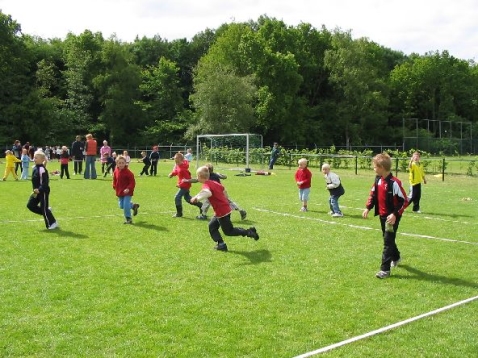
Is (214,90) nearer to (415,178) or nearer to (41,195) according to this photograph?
(415,178)

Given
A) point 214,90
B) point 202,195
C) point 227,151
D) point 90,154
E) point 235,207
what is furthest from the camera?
point 214,90

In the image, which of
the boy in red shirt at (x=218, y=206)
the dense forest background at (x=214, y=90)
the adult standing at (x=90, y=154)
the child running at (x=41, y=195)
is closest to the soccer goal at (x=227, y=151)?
the dense forest background at (x=214, y=90)

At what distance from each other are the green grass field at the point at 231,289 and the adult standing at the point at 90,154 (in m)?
12.3

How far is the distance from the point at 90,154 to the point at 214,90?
91.3 ft

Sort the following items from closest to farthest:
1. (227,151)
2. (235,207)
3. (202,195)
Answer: (202,195)
(235,207)
(227,151)

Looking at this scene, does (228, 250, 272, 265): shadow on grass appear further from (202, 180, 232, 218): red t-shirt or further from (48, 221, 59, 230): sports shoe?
(48, 221, 59, 230): sports shoe

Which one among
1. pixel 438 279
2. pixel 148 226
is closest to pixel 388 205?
pixel 438 279

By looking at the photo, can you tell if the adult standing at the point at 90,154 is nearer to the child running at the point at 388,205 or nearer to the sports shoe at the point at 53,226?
the sports shoe at the point at 53,226

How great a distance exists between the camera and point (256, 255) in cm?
902

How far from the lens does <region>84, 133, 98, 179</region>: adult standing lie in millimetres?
25092

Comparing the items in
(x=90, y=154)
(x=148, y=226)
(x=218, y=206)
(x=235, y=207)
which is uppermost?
(x=90, y=154)

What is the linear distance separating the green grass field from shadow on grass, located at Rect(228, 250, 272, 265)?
→ 0.08m

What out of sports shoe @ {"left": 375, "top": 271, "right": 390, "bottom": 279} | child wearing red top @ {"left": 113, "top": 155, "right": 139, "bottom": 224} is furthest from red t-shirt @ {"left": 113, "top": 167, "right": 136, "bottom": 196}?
sports shoe @ {"left": 375, "top": 271, "right": 390, "bottom": 279}

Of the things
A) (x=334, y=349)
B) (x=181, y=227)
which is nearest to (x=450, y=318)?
(x=334, y=349)
